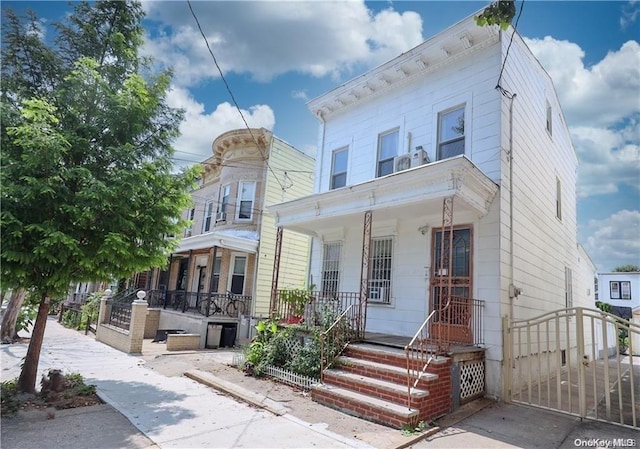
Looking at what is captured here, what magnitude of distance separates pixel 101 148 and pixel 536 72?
11.6 metres

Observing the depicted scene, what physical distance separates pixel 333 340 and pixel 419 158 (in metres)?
4.86

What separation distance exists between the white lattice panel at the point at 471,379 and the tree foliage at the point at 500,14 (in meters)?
5.52

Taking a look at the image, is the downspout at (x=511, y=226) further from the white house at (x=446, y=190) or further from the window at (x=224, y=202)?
the window at (x=224, y=202)

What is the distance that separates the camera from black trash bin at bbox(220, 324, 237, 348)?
13.5 m

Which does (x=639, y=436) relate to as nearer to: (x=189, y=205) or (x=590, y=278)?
(x=189, y=205)

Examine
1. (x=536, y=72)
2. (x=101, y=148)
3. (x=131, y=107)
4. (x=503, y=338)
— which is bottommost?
(x=503, y=338)

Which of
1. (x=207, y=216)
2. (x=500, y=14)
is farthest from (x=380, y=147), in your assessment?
(x=207, y=216)

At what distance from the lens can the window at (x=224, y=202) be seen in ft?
55.6

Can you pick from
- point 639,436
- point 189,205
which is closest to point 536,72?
point 639,436

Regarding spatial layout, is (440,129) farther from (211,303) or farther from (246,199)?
(211,303)

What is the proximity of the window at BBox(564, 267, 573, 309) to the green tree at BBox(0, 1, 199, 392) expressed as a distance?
41.1ft

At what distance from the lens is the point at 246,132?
639 inches

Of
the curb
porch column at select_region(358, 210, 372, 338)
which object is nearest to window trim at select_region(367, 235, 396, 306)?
porch column at select_region(358, 210, 372, 338)

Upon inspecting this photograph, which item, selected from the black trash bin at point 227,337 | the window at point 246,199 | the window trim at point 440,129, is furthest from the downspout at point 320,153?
the black trash bin at point 227,337
